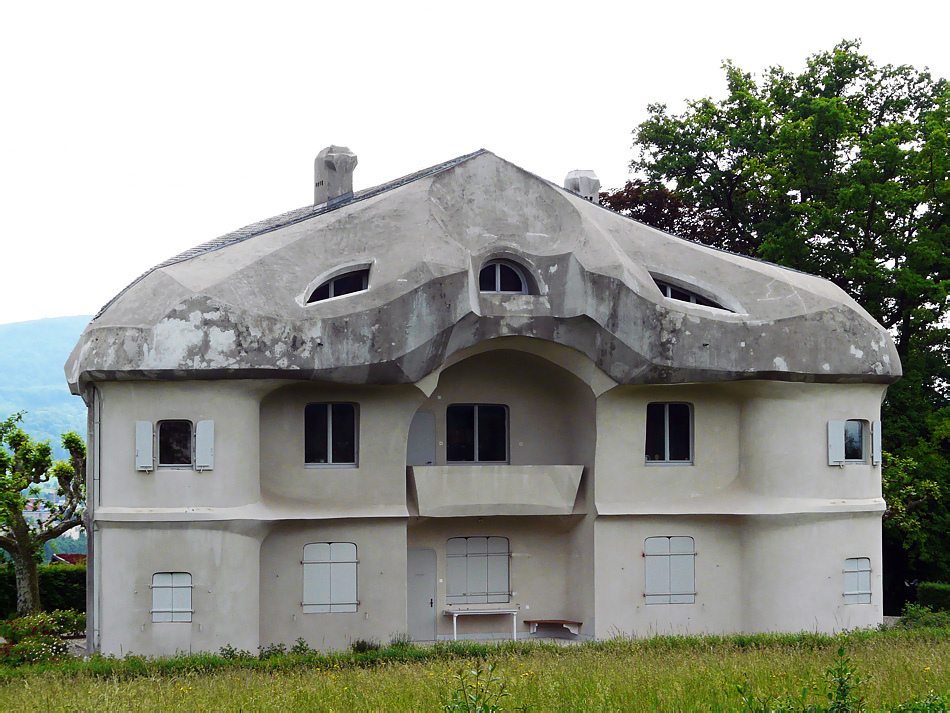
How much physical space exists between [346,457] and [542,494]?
14.6ft

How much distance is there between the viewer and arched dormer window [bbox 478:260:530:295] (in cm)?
2353

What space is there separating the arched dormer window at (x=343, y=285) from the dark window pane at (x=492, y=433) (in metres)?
4.57

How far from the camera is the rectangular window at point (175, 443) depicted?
21516mm

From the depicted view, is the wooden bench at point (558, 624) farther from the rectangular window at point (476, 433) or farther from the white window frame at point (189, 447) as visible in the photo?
the white window frame at point (189, 447)

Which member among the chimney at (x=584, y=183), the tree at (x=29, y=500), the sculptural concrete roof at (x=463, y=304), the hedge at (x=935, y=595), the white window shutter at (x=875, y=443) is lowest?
the hedge at (x=935, y=595)

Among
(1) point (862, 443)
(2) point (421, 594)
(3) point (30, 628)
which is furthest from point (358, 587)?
(1) point (862, 443)

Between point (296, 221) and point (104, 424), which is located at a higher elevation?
point (296, 221)

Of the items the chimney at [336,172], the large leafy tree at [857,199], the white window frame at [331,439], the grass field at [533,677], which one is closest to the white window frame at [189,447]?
the white window frame at [331,439]

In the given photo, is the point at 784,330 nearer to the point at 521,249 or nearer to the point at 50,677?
the point at 521,249

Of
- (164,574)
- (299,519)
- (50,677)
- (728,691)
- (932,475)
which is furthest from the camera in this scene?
(932,475)

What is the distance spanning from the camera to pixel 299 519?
890 inches

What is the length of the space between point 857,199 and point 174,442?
2172cm

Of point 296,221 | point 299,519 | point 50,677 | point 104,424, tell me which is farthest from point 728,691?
point 296,221

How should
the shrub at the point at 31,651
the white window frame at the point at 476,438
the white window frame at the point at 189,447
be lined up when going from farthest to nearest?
1. the white window frame at the point at 476,438
2. the shrub at the point at 31,651
3. the white window frame at the point at 189,447
